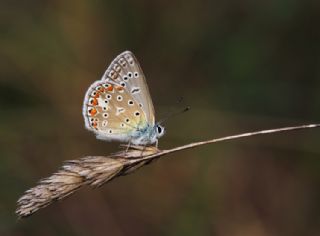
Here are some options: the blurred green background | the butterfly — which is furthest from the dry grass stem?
the blurred green background

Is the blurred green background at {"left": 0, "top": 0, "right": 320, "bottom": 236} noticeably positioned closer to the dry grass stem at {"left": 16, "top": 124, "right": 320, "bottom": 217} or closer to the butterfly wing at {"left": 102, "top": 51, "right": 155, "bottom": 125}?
the butterfly wing at {"left": 102, "top": 51, "right": 155, "bottom": 125}

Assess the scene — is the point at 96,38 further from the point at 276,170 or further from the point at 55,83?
the point at 276,170

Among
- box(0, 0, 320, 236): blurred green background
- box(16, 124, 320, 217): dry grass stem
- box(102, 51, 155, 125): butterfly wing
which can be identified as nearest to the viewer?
box(16, 124, 320, 217): dry grass stem

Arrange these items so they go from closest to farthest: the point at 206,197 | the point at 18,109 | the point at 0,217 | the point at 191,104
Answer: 1. the point at 0,217
2. the point at 206,197
3. the point at 18,109
4. the point at 191,104

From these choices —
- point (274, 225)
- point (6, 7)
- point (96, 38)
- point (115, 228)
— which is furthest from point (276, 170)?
point (6, 7)

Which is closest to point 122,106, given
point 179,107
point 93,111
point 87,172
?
point 93,111

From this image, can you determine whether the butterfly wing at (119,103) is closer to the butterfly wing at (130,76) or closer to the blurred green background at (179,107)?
the butterfly wing at (130,76)

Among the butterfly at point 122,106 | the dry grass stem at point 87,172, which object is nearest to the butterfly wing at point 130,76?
the butterfly at point 122,106
